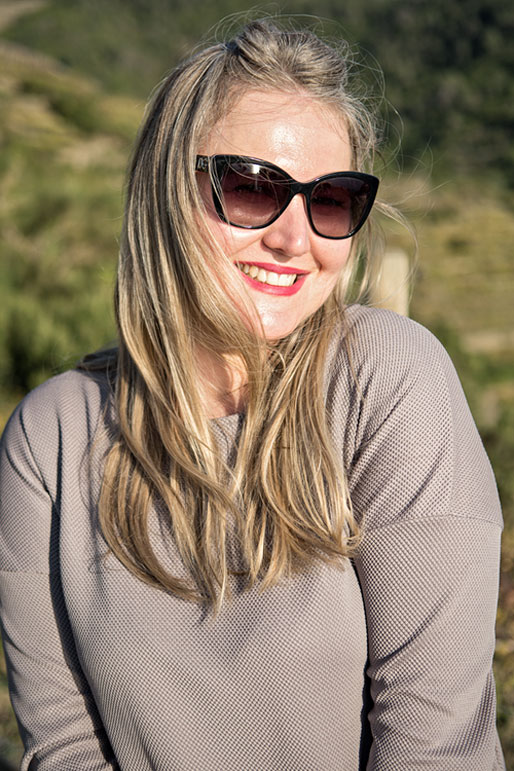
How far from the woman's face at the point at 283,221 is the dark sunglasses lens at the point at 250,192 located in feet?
0.07

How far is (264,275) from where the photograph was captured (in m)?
1.35

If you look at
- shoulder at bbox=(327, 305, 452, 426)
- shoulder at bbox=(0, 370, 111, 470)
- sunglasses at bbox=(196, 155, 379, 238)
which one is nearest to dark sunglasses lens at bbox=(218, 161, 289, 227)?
sunglasses at bbox=(196, 155, 379, 238)

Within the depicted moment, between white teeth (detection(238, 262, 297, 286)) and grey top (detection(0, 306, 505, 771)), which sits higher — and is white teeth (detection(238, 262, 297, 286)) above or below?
above

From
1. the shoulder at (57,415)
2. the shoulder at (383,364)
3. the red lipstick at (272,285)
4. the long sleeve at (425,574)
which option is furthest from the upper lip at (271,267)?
the shoulder at (57,415)

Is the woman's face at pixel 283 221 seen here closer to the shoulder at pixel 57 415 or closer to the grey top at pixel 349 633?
the grey top at pixel 349 633

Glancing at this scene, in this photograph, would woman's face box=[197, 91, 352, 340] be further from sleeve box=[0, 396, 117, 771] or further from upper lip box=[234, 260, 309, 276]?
sleeve box=[0, 396, 117, 771]

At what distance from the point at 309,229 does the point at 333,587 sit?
674 mm

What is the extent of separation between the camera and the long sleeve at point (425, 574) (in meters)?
1.13

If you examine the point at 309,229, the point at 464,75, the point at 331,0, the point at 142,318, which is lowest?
the point at 142,318

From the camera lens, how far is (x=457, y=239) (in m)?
18.5

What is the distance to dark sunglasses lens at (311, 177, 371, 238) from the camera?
132cm

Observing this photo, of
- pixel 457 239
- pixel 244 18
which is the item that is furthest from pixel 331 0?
pixel 244 18

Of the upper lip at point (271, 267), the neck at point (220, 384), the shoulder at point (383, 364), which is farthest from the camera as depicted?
the neck at point (220, 384)

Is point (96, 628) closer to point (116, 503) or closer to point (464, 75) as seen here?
point (116, 503)
